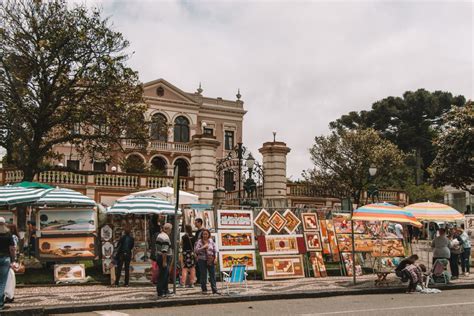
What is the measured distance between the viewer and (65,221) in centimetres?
1524

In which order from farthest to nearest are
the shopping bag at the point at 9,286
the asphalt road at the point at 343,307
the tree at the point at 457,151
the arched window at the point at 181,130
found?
the arched window at the point at 181,130, the tree at the point at 457,151, the shopping bag at the point at 9,286, the asphalt road at the point at 343,307

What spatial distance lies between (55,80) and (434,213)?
13.6 metres

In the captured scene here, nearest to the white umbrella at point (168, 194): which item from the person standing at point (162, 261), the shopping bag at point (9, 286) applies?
the person standing at point (162, 261)

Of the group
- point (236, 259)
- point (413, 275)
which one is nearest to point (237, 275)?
point (236, 259)

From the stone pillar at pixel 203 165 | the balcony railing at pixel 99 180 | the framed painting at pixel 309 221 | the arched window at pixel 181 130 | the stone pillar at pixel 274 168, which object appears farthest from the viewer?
the arched window at pixel 181 130

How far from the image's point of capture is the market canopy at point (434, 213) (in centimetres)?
1606

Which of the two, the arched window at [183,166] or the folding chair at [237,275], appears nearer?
the folding chair at [237,275]

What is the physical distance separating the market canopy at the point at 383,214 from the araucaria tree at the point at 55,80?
10174 mm

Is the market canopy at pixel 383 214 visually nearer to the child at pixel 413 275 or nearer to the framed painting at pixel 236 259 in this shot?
the child at pixel 413 275

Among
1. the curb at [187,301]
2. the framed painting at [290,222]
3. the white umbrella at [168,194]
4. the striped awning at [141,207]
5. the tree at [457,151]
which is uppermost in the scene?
the tree at [457,151]

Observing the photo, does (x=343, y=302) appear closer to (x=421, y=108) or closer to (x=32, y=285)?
(x=32, y=285)

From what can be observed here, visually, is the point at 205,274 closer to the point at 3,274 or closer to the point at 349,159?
the point at 3,274

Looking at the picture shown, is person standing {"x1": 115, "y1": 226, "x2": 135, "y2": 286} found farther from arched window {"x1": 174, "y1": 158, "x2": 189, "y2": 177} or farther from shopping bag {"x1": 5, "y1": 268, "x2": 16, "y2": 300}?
arched window {"x1": 174, "y1": 158, "x2": 189, "y2": 177}

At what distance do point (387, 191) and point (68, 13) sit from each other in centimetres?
2378
